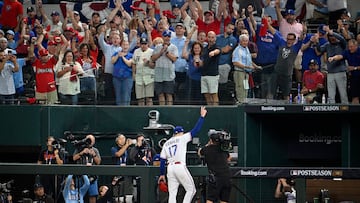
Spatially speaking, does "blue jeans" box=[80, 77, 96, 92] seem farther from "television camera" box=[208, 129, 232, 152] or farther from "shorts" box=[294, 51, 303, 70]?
"television camera" box=[208, 129, 232, 152]

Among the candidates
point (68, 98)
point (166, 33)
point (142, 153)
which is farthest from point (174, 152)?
point (68, 98)

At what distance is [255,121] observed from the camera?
22.7 metres

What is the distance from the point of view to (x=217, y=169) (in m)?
19.0

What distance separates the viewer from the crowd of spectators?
21859 millimetres

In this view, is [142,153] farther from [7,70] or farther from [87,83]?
[7,70]

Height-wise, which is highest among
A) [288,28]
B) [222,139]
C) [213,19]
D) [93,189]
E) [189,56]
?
[213,19]

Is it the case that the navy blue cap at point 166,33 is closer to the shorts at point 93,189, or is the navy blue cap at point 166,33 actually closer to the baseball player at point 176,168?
the baseball player at point 176,168

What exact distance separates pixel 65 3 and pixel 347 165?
925 centimetres

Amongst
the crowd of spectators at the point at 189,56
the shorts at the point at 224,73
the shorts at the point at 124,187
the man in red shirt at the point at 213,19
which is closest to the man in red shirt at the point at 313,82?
the crowd of spectators at the point at 189,56

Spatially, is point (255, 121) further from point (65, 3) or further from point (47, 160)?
point (65, 3)

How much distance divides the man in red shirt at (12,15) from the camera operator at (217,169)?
336 inches

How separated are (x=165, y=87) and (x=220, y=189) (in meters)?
4.33

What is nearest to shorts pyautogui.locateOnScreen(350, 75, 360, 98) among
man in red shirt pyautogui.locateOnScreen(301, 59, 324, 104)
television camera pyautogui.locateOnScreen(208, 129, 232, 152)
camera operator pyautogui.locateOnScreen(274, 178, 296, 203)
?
man in red shirt pyautogui.locateOnScreen(301, 59, 324, 104)

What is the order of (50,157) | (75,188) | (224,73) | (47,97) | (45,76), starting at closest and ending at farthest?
(75,188), (50,157), (224,73), (45,76), (47,97)
